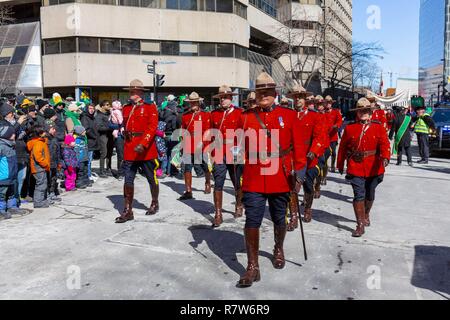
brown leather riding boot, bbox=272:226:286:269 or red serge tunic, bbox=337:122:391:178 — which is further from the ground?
red serge tunic, bbox=337:122:391:178

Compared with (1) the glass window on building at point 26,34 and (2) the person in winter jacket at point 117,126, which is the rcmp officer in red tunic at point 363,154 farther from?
(1) the glass window on building at point 26,34

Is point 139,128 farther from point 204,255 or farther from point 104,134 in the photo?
point 104,134

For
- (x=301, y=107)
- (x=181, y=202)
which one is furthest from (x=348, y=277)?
(x=181, y=202)

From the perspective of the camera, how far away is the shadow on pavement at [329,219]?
7.02 m

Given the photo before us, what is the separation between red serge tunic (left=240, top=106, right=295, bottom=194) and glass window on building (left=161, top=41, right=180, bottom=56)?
33540mm

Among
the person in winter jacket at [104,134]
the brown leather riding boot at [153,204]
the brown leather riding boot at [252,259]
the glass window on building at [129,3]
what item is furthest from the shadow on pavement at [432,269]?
the glass window on building at [129,3]

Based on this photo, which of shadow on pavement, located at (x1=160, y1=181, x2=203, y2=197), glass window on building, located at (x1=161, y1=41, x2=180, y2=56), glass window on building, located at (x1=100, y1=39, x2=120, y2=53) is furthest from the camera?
glass window on building, located at (x1=161, y1=41, x2=180, y2=56)

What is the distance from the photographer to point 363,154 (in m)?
6.59

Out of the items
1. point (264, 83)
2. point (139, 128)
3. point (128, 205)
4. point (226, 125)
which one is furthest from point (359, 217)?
point (139, 128)

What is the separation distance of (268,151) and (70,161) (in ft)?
20.2

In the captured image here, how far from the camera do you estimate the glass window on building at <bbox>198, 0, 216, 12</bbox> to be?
3766cm

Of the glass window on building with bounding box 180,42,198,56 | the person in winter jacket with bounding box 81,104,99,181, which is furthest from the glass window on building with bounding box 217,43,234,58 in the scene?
the person in winter jacket with bounding box 81,104,99,181

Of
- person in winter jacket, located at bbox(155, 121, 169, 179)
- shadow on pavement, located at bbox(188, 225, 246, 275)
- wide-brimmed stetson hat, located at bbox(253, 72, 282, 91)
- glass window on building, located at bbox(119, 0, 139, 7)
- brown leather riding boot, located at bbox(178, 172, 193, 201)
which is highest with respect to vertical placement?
glass window on building, located at bbox(119, 0, 139, 7)

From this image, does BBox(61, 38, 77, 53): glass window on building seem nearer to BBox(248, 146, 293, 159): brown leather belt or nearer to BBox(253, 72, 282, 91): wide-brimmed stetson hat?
BBox(253, 72, 282, 91): wide-brimmed stetson hat
